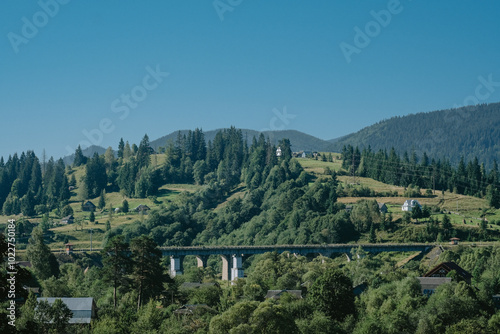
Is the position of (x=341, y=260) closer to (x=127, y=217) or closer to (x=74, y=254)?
(x=74, y=254)

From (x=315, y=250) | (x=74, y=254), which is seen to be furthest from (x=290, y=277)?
(x=74, y=254)

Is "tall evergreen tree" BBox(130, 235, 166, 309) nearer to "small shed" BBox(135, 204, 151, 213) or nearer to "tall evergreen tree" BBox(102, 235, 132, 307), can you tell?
"tall evergreen tree" BBox(102, 235, 132, 307)

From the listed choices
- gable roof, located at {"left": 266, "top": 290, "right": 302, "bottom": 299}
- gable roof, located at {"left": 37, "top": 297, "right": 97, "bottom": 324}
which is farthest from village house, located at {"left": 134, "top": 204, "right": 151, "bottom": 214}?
gable roof, located at {"left": 37, "top": 297, "right": 97, "bottom": 324}

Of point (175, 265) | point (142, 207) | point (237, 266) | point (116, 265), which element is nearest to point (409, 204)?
point (237, 266)

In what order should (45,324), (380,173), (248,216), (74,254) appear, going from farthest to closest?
1. (380,173)
2. (248,216)
3. (74,254)
4. (45,324)

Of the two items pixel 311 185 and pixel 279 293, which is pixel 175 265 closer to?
pixel 279 293

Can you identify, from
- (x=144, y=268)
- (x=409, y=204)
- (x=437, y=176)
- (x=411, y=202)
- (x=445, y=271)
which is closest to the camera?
(x=144, y=268)

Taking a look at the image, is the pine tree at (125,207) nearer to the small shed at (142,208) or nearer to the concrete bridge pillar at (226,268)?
the small shed at (142,208)

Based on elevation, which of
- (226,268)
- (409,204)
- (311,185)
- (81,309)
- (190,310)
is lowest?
(226,268)

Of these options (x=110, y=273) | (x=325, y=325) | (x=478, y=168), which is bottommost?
(x=325, y=325)

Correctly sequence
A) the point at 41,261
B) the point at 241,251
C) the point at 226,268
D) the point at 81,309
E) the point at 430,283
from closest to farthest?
the point at 81,309 → the point at 430,283 → the point at 41,261 → the point at 241,251 → the point at 226,268

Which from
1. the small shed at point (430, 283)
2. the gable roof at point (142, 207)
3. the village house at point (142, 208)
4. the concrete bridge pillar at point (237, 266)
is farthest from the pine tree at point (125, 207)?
the small shed at point (430, 283)

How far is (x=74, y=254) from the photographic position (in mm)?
119812

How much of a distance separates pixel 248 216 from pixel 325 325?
360 feet
